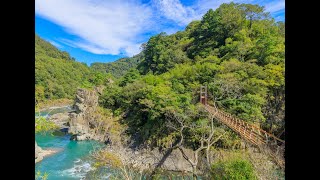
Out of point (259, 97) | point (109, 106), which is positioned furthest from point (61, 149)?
point (259, 97)

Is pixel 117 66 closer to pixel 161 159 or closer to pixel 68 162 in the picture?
pixel 68 162

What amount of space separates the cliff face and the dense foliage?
811 mm

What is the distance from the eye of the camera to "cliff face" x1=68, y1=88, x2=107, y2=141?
559 inches

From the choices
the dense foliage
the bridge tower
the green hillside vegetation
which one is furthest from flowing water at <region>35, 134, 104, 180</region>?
the bridge tower

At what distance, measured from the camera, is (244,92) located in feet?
33.8

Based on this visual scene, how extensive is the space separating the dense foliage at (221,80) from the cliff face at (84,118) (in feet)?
2.66

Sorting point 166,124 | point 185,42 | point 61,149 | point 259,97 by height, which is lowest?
point 61,149

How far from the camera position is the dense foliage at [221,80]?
9711 mm

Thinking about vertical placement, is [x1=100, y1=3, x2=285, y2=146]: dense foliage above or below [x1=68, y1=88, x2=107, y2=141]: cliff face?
above

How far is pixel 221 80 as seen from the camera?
10.8 metres

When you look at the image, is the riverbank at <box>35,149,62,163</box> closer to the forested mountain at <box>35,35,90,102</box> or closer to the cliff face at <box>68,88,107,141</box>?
the cliff face at <box>68,88,107,141</box>

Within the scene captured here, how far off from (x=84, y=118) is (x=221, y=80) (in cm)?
834

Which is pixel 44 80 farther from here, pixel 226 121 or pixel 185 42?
pixel 226 121
